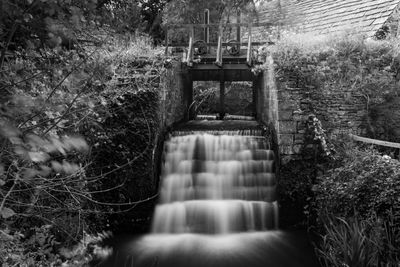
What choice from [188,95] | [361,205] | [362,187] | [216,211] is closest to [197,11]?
[188,95]

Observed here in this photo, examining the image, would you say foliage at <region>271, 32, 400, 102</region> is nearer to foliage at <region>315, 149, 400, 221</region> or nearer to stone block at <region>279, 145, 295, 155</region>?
stone block at <region>279, 145, 295, 155</region>

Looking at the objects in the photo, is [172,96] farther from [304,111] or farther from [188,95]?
[304,111]

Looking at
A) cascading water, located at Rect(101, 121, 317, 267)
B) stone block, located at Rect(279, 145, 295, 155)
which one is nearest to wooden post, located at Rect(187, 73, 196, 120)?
cascading water, located at Rect(101, 121, 317, 267)

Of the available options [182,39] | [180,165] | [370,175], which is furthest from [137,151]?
[182,39]

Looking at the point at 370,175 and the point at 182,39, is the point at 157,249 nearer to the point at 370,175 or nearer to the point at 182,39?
the point at 370,175

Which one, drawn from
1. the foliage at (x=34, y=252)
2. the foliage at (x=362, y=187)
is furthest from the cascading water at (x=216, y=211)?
the foliage at (x=34, y=252)

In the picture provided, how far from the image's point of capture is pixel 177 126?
29.7ft

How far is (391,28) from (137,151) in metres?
7.62

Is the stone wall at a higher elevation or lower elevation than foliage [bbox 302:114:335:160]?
higher

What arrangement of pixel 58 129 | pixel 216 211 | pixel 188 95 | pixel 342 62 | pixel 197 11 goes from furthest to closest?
1. pixel 197 11
2. pixel 188 95
3. pixel 342 62
4. pixel 216 211
5. pixel 58 129

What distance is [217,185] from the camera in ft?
23.1

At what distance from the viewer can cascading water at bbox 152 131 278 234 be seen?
658 cm

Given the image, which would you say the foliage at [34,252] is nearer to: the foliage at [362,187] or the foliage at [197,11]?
the foliage at [362,187]

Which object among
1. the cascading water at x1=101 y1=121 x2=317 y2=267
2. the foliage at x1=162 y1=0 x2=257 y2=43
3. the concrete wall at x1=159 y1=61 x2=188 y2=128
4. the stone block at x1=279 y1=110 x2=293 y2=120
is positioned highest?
Answer: the foliage at x1=162 y1=0 x2=257 y2=43
